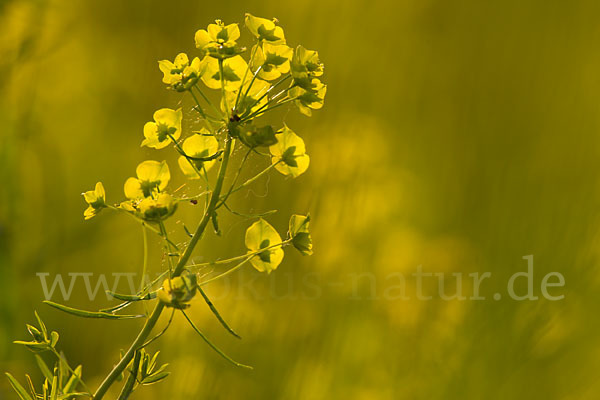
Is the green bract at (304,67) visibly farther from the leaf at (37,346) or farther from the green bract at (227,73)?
the leaf at (37,346)

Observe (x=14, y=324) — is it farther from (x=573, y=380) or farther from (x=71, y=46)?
(x=573, y=380)

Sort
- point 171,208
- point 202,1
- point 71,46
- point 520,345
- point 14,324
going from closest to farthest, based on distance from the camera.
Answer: point 171,208
point 520,345
point 14,324
point 202,1
point 71,46

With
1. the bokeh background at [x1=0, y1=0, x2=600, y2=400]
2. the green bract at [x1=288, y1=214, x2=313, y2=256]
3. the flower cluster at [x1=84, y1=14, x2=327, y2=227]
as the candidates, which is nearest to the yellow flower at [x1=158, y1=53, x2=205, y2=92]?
the flower cluster at [x1=84, y1=14, x2=327, y2=227]

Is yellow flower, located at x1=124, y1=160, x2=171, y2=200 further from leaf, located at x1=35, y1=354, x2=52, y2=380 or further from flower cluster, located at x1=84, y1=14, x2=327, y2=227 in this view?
leaf, located at x1=35, y1=354, x2=52, y2=380

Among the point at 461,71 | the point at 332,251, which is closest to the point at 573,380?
the point at 332,251

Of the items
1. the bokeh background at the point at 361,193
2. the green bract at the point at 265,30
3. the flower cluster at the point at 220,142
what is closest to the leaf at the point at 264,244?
the flower cluster at the point at 220,142
